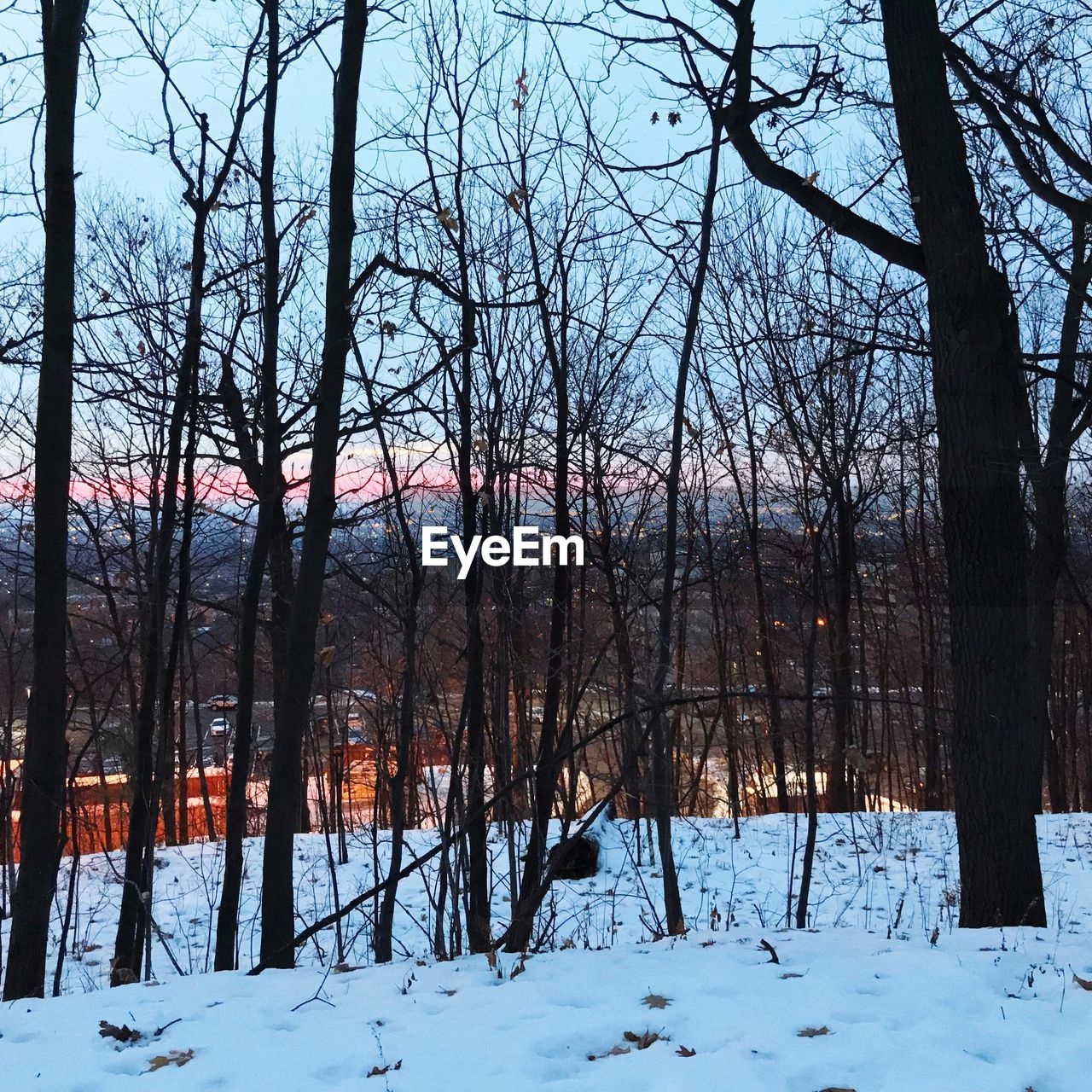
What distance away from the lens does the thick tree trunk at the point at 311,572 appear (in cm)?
511

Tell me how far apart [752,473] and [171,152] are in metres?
9.13

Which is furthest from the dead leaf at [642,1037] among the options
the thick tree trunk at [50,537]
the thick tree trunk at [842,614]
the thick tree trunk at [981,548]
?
the thick tree trunk at [842,614]

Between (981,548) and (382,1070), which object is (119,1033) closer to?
(382,1070)

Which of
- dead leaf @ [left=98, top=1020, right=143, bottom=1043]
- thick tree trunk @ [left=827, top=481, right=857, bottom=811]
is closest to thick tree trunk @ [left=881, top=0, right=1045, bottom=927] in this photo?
thick tree trunk @ [left=827, top=481, right=857, bottom=811]

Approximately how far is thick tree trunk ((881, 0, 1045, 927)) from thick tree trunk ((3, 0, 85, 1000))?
4.81 meters

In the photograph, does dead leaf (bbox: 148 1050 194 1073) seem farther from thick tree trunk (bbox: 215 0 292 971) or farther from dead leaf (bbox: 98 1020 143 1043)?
thick tree trunk (bbox: 215 0 292 971)

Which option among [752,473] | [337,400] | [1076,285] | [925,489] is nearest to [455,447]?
[337,400]

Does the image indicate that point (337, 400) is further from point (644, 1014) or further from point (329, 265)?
point (644, 1014)

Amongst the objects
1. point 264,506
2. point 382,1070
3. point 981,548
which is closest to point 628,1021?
point 382,1070

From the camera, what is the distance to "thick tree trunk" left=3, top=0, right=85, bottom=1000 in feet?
15.4

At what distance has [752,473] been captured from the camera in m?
13.4

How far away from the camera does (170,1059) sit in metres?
2.98

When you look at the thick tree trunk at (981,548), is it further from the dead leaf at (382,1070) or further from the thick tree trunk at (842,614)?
the thick tree trunk at (842,614)

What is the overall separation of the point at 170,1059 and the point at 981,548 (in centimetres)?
437
